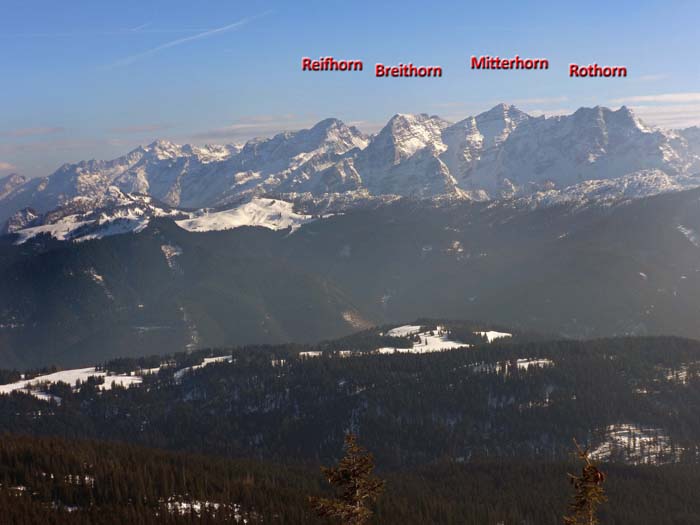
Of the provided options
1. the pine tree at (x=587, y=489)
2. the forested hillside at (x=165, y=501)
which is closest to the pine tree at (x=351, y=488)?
the pine tree at (x=587, y=489)

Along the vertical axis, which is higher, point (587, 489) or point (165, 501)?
point (587, 489)

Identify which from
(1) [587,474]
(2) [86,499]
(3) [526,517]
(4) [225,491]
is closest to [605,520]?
(3) [526,517]

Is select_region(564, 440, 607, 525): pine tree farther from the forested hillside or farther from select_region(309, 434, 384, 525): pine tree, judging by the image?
the forested hillside

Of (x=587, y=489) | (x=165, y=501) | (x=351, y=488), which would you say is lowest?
(x=165, y=501)

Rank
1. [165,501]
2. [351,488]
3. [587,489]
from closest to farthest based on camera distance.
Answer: [587,489] → [351,488] → [165,501]

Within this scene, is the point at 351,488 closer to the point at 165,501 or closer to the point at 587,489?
the point at 587,489

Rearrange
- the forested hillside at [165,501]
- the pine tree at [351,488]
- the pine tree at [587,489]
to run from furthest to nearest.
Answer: the forested hillside at [165,501], the pine tree at [351,488], the pine tree at [587,489]

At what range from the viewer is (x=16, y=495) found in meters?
165

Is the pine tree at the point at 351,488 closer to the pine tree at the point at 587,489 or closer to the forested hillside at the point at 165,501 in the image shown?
the pine tree at the point at 587,489

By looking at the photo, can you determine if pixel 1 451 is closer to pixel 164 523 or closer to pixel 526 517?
pixel 164 523

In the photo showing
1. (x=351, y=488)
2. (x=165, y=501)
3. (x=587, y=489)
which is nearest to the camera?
(x=587, y=489)

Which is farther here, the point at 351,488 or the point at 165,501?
the point at 165,501

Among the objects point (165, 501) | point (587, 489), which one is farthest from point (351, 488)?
point (165, 501)

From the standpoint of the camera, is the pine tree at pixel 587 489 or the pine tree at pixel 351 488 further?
the pine tree at pixel 351 488
